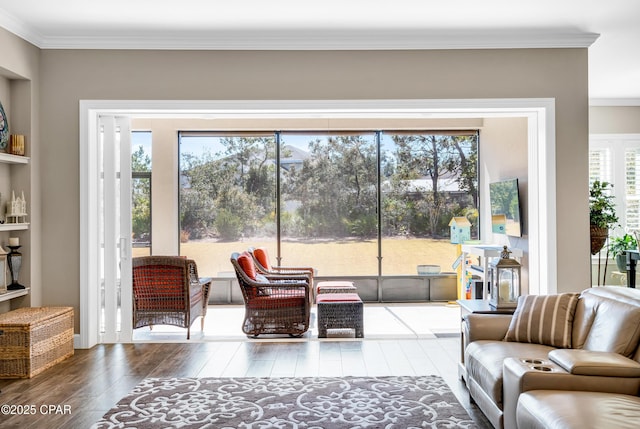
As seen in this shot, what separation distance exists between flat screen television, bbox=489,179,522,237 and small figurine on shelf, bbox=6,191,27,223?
210 inches

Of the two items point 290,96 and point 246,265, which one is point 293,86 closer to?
point 290,96

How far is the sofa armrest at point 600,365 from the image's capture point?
249 centimetres

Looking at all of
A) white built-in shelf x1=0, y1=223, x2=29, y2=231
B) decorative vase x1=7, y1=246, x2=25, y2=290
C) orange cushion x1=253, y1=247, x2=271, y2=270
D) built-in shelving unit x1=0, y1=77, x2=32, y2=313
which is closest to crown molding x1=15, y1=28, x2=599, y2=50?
built-in shelving unit x1=0, y1=77, x2=32, y2=313

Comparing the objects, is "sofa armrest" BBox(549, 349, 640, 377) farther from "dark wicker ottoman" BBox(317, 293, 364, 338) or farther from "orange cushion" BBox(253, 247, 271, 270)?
"orange cushion" BBox(253, 247, 271, 270)

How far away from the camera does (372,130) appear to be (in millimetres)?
8305

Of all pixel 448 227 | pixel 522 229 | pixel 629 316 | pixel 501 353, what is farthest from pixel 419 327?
pixel 629 316

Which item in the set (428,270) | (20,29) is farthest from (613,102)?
(20,29)

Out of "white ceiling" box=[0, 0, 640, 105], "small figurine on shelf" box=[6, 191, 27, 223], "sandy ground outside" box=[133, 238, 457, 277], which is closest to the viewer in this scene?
"white ceiling" box=[0, 0, 640, 105]

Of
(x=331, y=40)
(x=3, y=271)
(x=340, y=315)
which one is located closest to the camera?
(x=3, y=271)

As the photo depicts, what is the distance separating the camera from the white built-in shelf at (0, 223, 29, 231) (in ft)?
14.6

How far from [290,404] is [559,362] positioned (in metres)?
1.68

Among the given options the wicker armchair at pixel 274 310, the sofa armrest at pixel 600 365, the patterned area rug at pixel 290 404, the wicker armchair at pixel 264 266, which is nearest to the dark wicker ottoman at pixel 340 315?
the wicker armchair at pixel 274 310

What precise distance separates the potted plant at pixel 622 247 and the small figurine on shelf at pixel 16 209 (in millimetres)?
6928

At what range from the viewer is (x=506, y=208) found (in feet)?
22.5
